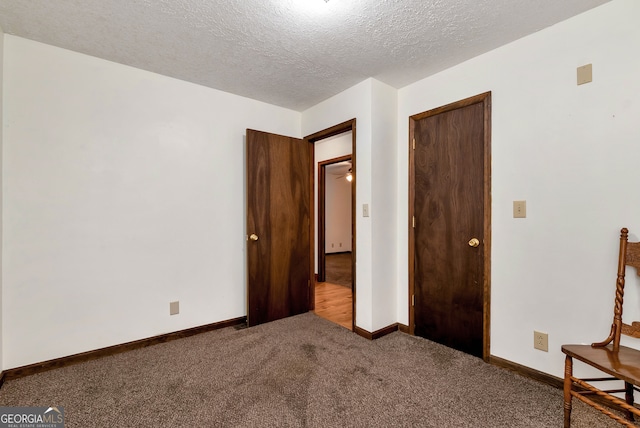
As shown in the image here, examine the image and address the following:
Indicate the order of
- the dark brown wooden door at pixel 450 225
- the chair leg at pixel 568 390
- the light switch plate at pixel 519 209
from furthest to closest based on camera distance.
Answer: the dark brown wooden door at pixel 450 225 < the light switch plate at pixel 519 209 < the chair leg at pixel 568 390

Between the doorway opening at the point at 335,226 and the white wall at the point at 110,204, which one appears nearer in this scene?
the white wall at the point at 110,204

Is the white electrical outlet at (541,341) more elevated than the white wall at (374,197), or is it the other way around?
the white wall at (374,197)

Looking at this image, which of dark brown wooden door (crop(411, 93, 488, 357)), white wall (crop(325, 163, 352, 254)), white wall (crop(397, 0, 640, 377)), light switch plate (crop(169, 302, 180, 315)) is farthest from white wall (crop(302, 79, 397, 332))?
white wall (crop(325, 163, 352, 254))

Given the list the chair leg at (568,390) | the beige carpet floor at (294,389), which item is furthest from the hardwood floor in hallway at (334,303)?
the chair leg at (568,390)

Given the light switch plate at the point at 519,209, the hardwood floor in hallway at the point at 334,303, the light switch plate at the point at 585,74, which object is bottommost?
the hardwood floor in hallway at the point at 334,303

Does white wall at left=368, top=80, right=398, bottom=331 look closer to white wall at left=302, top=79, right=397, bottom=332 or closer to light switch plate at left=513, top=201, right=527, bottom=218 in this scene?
white wall at left=302, top=79, right=397, bottom=332

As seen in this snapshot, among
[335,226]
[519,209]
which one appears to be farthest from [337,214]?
[519,209]

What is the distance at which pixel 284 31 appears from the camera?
197 cm

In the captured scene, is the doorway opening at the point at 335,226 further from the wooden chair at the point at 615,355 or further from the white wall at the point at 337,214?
the wooden chair at the point at 615,355

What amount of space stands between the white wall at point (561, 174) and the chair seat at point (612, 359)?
0.30m

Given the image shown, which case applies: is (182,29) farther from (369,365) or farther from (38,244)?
(369,365)

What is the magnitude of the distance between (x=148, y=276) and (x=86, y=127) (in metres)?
1.32

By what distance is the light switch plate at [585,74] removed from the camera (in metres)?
1.78

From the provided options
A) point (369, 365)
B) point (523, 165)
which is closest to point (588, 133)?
point (523, 165)
